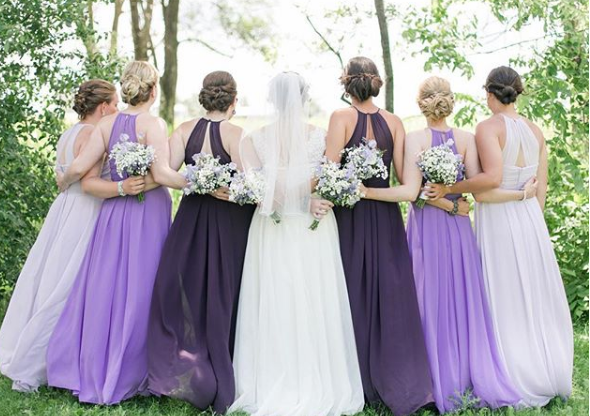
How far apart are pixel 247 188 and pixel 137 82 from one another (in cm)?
115

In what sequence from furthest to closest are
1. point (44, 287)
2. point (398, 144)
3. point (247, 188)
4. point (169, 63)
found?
point (169, 63) → point (44, 287) → point (398, 144) → point (247, 188)

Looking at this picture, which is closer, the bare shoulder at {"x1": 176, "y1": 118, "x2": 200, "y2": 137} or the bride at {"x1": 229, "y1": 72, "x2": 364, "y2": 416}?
the bride at {"x1": 229, "y1": 72, "x2": 364, "y2": 416}

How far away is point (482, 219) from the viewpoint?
5594 millimetres

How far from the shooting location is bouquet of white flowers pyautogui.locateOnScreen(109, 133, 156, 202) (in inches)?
207

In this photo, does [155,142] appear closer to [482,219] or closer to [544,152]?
[482,219]

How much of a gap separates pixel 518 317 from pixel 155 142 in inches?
109

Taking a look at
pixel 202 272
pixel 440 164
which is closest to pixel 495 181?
pixel 440 164

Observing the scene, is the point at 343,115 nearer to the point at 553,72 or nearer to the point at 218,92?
the point at 218,92

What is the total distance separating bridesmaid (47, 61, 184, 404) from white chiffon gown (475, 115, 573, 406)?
2.24 meters

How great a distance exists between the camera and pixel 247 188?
5090 mm

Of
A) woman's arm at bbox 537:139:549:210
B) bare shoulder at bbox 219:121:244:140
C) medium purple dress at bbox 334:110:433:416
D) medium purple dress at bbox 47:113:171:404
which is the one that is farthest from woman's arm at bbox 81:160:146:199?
woman's arm at bbox 537:139:549:210

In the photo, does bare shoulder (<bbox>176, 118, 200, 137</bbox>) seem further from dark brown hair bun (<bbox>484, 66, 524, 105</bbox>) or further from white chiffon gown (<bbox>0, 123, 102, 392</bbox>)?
dark brown hair bun (<bbox>484, 66, 524, 105</bbox>)

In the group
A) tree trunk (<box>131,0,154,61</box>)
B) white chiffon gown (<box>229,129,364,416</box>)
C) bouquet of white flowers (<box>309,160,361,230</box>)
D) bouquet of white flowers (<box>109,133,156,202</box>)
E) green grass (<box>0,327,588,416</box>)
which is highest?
tree trunk (<box>131,0,154,61</box>)

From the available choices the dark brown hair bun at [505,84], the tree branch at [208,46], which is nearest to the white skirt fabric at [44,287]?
the dark brown hair bun at [505,84]
